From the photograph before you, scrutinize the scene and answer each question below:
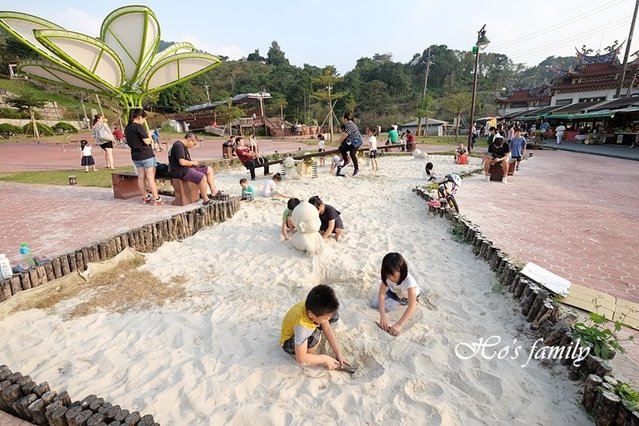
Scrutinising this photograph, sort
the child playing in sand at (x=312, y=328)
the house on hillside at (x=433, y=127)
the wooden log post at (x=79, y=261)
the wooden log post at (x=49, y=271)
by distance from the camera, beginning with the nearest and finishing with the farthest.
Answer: the child playing in sand at (x=312, y=328)
the wooden log post at (x=49, y=271)
the wooden log post at (x=79, y=261)
the house on hillside at (x=433, y=127)

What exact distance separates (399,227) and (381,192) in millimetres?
2819

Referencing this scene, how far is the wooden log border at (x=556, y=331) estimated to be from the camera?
6.72ft

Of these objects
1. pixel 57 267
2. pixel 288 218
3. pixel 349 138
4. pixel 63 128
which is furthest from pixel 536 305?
pixel 63 128

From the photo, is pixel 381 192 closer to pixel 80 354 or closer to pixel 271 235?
pixel 271 235

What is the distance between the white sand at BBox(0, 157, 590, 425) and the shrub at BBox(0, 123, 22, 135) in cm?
3176

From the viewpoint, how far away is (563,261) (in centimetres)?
441

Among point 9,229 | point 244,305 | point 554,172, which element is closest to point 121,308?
point 244,305

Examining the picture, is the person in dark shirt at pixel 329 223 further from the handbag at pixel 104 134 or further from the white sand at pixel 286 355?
the handbag at pixel 104 134

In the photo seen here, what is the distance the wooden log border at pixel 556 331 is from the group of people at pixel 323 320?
3.67 feet

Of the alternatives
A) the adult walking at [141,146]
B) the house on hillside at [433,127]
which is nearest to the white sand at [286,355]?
the adult walking at [141,146]

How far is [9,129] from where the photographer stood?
1046 inches

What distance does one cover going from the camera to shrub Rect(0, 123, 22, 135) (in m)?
26.2

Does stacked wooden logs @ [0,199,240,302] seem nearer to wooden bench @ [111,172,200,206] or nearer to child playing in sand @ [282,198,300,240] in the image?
wooden bench @ [111,172,200,206]

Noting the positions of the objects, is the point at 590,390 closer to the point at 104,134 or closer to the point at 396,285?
the point at 396,285
